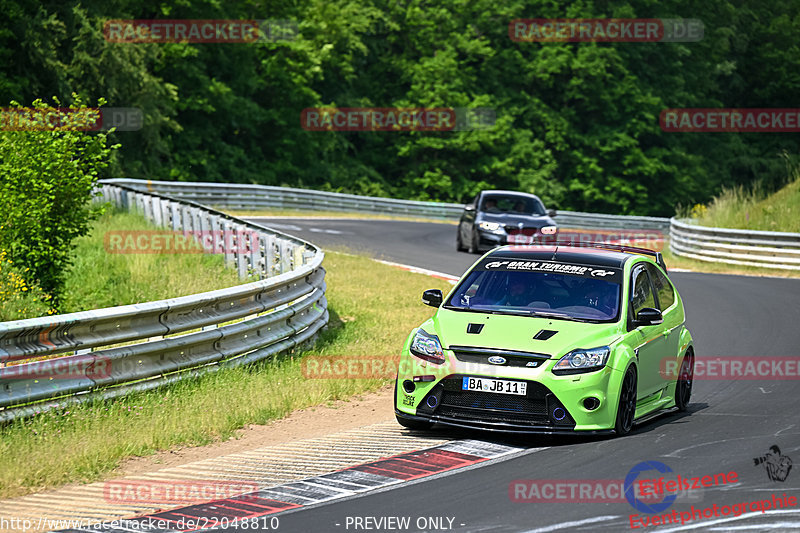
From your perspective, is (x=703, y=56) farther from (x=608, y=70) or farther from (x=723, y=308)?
(x=723, y=308)

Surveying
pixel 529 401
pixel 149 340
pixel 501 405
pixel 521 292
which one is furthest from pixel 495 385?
pixel 149 340

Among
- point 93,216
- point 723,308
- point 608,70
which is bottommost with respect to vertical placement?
point 723,308

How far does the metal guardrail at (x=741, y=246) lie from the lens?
26453 mm

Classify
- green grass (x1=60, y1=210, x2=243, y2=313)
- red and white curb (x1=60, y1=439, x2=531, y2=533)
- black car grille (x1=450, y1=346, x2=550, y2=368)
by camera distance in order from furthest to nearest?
green grass (x1=60, y1=210, x2=243, y2=313) < black car grille (x1=450, y1=346, x2=550, y2=368) < red and white curb (x1=60, y1=439, x2=531, y2=533)

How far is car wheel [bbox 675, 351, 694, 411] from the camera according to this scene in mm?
10633

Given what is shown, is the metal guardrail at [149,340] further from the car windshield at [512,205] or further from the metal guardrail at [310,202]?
the metal guardrail at [310,202]

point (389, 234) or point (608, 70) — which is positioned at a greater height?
point (608, 70)

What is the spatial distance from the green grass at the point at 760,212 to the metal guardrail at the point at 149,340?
59.4 feet

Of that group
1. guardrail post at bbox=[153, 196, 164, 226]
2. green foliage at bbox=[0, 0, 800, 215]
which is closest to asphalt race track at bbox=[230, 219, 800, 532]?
guardrail post at bbox=[153, 196, 164, 226]

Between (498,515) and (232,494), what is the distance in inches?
72.4

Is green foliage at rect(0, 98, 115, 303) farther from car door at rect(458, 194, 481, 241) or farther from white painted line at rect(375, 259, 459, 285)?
car door at rect(458, 194, 481, 241)

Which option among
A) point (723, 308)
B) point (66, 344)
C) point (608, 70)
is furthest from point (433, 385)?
point (608, 70)

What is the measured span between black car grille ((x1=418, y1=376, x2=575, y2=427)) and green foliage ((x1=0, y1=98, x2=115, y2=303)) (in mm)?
9054

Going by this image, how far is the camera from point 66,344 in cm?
917
